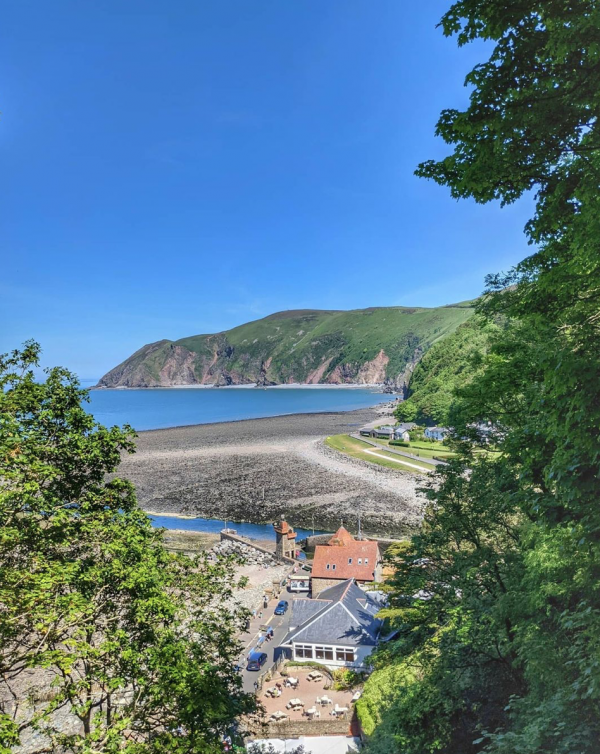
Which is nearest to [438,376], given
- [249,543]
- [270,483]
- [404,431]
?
[404,431]

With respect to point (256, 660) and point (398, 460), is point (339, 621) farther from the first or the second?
point (398, 460)

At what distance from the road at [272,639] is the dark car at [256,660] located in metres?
0.19

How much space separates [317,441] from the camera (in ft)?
325

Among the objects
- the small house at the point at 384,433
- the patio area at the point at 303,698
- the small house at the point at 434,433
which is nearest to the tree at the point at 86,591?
the patio area at the point at 303,698

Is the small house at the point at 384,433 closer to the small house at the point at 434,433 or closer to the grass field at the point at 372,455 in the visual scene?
the grass field at the point at 372,455

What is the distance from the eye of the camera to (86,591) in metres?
8.50

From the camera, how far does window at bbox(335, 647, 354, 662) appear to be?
77.2 feet

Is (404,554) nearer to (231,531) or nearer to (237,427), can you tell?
(231,531)

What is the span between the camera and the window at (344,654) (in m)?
23.5

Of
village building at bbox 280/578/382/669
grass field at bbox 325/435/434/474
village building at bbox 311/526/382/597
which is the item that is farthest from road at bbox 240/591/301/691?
grass field at bbox 325/435/434/474

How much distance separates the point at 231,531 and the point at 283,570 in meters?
10.2

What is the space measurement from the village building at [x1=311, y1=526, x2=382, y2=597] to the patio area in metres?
8.52

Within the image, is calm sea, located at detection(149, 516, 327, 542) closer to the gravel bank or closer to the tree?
the gravel bank

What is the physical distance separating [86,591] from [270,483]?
5960cm
